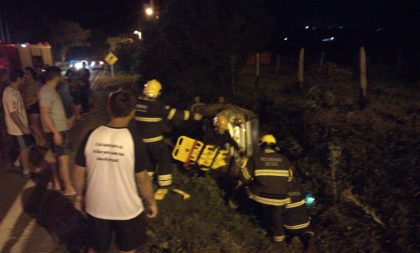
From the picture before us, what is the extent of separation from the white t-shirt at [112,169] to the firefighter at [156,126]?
227cm

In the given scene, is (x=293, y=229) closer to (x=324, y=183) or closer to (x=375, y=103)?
(x=324, y=183)

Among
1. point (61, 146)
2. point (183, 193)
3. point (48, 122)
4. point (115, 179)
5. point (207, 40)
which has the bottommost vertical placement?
point (183, 193)

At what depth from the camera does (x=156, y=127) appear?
223 inches

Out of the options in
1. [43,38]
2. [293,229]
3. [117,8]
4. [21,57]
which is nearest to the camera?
[293,229]

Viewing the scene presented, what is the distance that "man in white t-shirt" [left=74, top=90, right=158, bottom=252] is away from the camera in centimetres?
317

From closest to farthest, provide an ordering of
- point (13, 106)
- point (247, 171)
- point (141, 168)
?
point (141, 168) < point (247, 171) < point (13, 106)

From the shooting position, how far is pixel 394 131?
18.1 ft

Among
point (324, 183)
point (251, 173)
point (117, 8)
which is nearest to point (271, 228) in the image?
point (251, 173)

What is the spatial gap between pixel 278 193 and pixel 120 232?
2219mm

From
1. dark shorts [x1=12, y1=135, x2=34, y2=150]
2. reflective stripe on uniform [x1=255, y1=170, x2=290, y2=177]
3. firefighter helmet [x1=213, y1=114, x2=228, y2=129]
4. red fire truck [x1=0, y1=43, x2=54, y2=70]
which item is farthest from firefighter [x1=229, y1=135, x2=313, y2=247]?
red fire truck [x1=0, y1=43, x2=54, y2=70]

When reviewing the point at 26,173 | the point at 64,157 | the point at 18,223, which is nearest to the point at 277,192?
the point at 64,157

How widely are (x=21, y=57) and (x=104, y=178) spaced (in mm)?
18268

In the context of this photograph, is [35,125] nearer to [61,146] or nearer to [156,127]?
[61,146]

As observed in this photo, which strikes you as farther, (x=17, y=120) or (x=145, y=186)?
(x=17, y=120)
